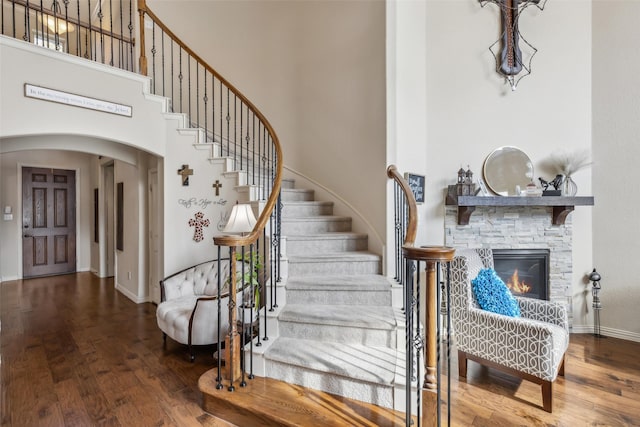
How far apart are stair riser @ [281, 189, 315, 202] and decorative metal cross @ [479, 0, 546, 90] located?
2.54m

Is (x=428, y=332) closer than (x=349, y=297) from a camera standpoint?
Yes

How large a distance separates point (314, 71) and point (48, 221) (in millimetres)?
6291

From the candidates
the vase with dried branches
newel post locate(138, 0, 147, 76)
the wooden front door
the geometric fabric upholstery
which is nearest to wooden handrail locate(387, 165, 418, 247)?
the geometric fabric upholstery

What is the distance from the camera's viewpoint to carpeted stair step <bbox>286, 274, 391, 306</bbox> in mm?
2789

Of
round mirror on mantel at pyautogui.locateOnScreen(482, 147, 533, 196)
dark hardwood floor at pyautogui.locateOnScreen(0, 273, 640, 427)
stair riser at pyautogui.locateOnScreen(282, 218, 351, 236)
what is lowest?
dark hardwood floor at pyautogui.locateOnScreen(0, 273, 640, 427)

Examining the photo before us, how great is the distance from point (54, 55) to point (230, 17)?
2.82 metres

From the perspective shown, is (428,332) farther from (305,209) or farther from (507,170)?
(507,170)

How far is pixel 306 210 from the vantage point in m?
3.86

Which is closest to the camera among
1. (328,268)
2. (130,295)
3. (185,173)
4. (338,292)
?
(338,292)

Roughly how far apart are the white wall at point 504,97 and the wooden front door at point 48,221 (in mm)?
7302

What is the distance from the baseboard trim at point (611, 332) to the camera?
11.3ft

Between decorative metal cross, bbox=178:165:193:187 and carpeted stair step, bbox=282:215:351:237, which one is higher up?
decorative metal cross, bbox=178:165:193:187

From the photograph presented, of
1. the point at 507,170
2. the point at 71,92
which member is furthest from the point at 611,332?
the point at 71,92

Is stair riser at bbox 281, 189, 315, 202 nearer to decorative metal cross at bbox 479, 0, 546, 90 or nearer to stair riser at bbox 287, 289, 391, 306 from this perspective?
stair riser at bbox 287, 289, 391, 306
